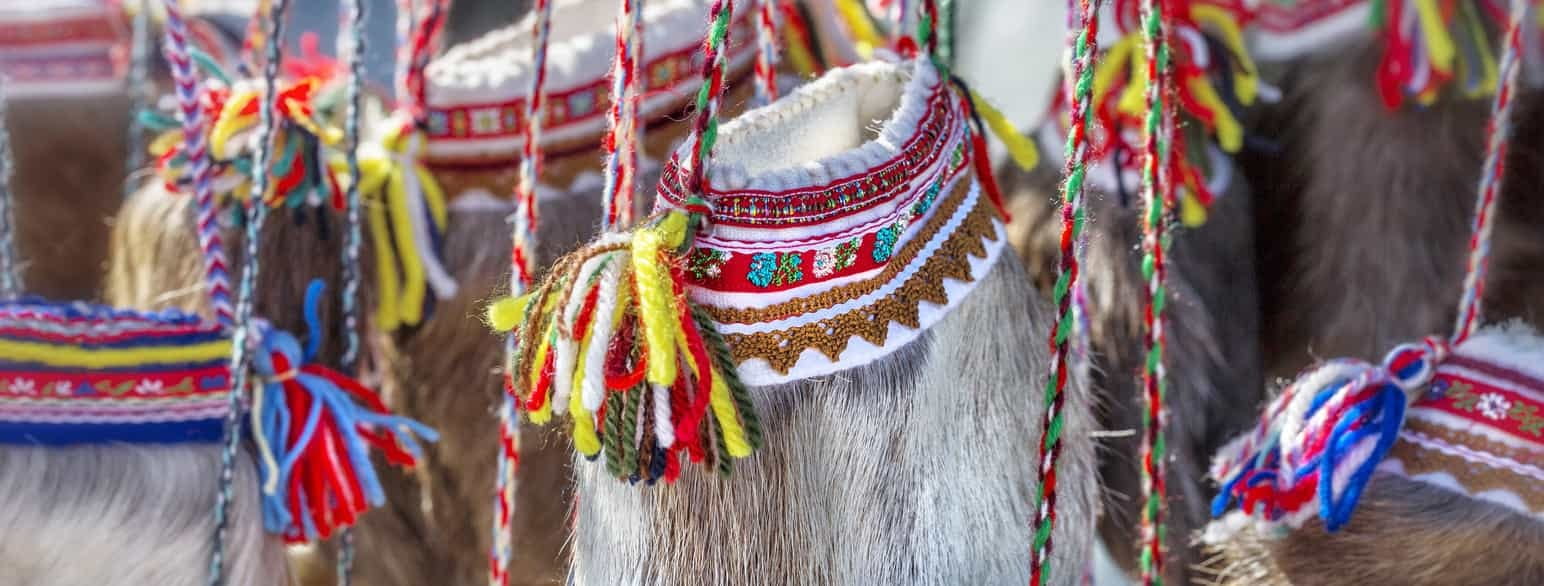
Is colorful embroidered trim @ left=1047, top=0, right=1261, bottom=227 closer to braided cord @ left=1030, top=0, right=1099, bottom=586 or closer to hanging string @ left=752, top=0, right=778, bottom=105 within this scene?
hanging string @ left=752, top=0, right=778, bottom=105

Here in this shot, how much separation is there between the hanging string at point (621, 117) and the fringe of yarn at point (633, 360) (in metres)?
0.10

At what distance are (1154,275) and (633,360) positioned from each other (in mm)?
334

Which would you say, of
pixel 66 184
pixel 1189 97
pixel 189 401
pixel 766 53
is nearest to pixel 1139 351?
pixel 1189 97

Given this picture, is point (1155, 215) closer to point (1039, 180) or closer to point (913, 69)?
point (913, 69)

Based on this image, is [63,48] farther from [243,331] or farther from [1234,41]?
[1234,41]

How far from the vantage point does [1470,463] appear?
994mm

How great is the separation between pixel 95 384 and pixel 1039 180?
2.94 ft

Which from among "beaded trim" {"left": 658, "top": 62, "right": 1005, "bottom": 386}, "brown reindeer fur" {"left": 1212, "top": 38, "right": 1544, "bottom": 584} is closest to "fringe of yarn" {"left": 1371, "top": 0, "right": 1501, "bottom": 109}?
"brown reindeer fur" {"left": 1212, "top": 38, "right": 1544, "bottom": 584}

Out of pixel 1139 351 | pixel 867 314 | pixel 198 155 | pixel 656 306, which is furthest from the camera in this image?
pixel 1139 351

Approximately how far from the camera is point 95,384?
1.09 metres

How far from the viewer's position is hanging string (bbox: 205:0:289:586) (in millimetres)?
1113

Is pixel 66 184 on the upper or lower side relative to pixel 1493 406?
upper

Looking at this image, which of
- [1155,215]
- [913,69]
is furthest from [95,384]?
[1155,215]

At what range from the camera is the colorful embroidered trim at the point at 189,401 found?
3.55 ft
